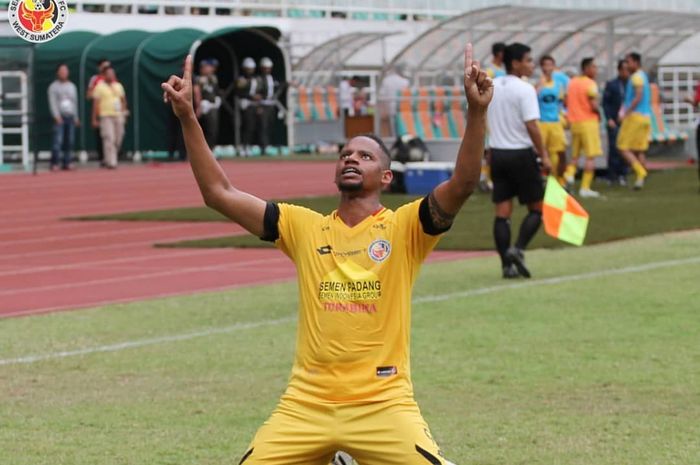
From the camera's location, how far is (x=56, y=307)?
46.4 feet

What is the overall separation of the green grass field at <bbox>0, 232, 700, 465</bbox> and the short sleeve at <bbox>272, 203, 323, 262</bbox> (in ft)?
5.72

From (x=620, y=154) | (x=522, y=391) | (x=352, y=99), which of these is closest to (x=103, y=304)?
(x=522, y=391)

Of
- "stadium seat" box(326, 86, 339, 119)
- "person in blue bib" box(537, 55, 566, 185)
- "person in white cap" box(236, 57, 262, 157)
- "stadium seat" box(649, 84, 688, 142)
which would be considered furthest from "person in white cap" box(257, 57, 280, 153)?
"person in blue bib" box(537, 55, 566, 185)

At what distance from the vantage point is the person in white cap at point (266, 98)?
1716 inches

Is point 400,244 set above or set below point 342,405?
above

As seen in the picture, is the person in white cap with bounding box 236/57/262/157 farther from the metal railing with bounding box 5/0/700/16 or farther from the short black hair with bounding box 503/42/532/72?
the short black hair with bounding box 503/42/532/72

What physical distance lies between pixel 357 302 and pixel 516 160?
9298 mm

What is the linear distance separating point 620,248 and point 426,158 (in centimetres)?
1071

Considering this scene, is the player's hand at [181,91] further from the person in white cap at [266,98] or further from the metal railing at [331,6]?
the person in white cap at [266,98]

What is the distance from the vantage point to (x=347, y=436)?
20.0 ft

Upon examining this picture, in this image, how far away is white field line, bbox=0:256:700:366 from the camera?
1138 centimetres

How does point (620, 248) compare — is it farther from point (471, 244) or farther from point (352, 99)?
point (352, 99)

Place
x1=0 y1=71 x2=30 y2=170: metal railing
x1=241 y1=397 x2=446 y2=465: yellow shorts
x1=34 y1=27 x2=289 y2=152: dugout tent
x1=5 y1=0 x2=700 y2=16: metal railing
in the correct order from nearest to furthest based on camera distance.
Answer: x1=241 y1=397 x2=446 y2=465: yellow shorts, x1=0 y1=71 x2=30 y2=170: metal railing, x1=34 y1=27 x2=289 y2=152: dugout tent, x1=5 y1=0 x2=700 y2=16: metal railing

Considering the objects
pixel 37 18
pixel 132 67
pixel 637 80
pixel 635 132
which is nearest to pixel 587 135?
pixel 637 80
